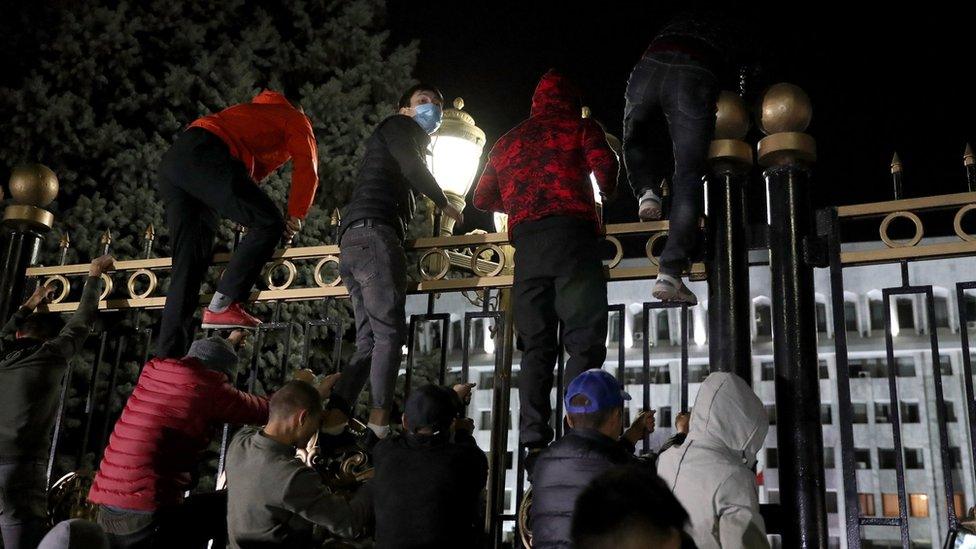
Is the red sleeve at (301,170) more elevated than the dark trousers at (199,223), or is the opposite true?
the red sleeve at (301,170)

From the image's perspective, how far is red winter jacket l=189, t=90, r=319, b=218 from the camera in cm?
577

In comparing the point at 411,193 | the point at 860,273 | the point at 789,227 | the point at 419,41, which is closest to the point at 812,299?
the point at 789,227

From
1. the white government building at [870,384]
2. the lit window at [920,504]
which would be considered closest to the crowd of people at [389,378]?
the white government building at [870,384]

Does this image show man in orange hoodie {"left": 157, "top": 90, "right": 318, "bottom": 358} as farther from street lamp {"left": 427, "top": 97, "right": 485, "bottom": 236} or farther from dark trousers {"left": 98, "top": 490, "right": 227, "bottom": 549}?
dark trousers {"left": 98, "top": 490, "right": 227, "bottom": 549}

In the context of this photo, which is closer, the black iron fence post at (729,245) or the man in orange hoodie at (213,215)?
the black iron fence post at (729,245)

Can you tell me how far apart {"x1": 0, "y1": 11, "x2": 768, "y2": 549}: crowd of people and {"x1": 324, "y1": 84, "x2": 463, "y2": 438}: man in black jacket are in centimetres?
1

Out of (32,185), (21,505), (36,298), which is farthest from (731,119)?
(32,185)

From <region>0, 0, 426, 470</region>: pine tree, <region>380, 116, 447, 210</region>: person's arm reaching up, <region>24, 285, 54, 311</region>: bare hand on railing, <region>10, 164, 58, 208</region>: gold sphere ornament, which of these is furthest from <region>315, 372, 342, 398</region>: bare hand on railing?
<region>0, 0, 426, 470</region>: pine tree

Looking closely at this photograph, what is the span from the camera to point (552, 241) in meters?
4.68

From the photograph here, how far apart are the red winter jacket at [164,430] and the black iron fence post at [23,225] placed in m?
2.44

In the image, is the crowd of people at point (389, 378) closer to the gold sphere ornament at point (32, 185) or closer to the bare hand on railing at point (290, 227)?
the bare hand on railing at point (290, 227)

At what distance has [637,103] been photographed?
5.25 m

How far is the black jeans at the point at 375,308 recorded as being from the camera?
16.4ft

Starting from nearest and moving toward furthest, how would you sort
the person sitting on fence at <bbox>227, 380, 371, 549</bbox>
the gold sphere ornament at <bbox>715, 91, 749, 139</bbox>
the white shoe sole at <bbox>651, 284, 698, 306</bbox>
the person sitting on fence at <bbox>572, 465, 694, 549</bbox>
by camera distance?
the person sitting on fence at <bbox>572, 465, 694, 549</bbox> → the person sitting on fence at <bbox>227, 380, 371, 549</bbox> → the white shoe sole at <bbox>651, 284, 698, 306</bbox> → the gold sphere ornament at <bbox>715, 91, 749, 139</bbox>
